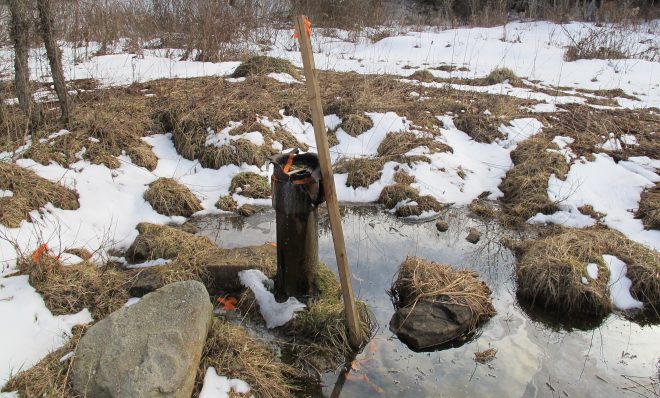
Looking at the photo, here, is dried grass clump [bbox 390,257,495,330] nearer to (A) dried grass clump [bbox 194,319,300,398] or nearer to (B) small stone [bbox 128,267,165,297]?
(A) dried grass clump [bbox 194,319,300,398]

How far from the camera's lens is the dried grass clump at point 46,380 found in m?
3.06

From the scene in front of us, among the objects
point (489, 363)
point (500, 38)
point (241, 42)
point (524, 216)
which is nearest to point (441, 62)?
point (500, 38)

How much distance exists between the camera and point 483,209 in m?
6.53

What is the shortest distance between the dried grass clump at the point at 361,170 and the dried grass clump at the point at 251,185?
112 centimetres

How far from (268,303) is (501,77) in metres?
8.29

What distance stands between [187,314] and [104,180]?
353 cm

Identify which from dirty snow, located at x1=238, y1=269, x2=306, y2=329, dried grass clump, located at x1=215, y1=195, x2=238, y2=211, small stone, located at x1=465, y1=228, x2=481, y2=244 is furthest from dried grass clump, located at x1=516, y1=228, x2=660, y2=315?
dried grass clump, located at x1=215, y1=195, x2=238, y2=211

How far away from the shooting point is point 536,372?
3.91 meters

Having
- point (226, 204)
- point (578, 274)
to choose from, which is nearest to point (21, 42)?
point (226, 204)

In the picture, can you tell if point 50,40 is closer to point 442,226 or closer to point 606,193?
point 442,226

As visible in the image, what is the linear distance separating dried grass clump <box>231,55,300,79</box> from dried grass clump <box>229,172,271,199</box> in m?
3.44

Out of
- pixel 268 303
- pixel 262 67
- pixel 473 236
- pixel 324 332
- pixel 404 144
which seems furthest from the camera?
pixel 262 67

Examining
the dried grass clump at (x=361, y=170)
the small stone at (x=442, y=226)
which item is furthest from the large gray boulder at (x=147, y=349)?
the dried grass clump at (x=361, y=170)

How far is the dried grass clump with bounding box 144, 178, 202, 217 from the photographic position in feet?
20.1
